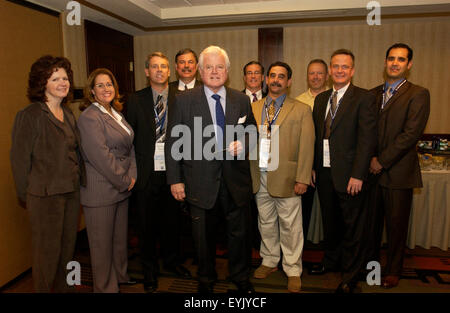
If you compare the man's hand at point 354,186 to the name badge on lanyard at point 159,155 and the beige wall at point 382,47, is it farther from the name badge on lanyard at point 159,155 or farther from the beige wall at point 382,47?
the beige wall at point 382,47

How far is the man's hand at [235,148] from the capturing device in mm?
2352

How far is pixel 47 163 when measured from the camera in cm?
233

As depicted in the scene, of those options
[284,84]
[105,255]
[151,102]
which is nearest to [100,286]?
[105,255]

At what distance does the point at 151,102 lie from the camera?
2.77 m

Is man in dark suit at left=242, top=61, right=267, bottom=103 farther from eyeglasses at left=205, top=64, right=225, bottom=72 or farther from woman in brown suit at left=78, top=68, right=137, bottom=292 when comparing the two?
woman in brown suit at left=78, top=68, right=137, bottom=292

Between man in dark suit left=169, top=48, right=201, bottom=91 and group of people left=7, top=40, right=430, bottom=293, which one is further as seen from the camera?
man in dark suit left=169, top=48, right=201, bottom=91

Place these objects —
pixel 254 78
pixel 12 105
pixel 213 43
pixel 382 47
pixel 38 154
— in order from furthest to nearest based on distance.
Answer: pixel 213 43 < pixel 382 47 < pixel 254 78 < pixel 12 105 < pixel 38 154

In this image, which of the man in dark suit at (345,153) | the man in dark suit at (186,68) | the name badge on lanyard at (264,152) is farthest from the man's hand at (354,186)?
the man in dark suit at (186,68)

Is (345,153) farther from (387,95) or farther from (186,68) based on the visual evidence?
(186,68)

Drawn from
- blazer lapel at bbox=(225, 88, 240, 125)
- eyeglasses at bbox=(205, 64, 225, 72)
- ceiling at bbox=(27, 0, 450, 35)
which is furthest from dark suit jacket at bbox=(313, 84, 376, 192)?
ceiling at bbox=(27, 0, 450, 35)

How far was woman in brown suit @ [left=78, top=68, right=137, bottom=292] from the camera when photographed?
8.08 feet

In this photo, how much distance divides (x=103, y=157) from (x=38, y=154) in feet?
1.42

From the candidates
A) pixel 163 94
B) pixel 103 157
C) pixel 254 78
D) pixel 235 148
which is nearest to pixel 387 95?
pixel 254 78
